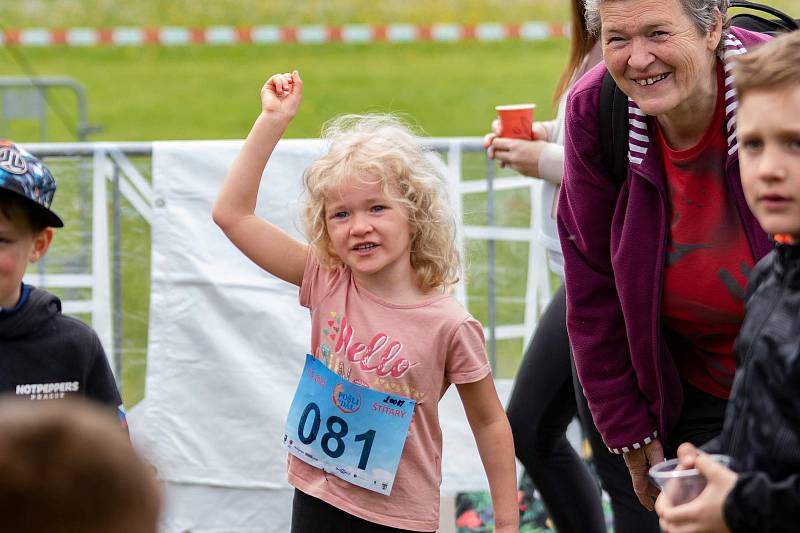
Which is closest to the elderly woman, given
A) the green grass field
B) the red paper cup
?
the red paper cup

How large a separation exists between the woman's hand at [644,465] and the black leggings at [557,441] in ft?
0.92

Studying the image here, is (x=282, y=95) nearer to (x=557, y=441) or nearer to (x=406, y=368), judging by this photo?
(x=406, y=368)

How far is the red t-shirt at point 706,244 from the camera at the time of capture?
300cm

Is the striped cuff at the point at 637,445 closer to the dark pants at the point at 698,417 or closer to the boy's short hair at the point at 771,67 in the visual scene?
the dark pants at the point at 698,417

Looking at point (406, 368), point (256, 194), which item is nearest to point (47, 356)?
point (256, 194)

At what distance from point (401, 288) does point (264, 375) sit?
6.01 ft

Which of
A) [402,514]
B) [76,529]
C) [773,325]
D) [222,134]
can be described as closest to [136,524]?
[76,529]

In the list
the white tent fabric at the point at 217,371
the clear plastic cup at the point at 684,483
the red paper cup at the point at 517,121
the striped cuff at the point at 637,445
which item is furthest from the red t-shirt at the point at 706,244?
the white tent fabric at the point at 217,371

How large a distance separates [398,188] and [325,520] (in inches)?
34.8

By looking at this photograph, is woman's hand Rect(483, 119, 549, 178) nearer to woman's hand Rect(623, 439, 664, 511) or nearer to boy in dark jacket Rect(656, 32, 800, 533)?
woman's hand Rect(623, 439, 664, 511)

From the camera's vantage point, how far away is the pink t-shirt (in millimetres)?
3268

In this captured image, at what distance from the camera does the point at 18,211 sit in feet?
10.9

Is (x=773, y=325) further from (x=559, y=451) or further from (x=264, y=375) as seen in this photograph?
(x=264, y=375)

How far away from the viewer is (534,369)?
3.96m
